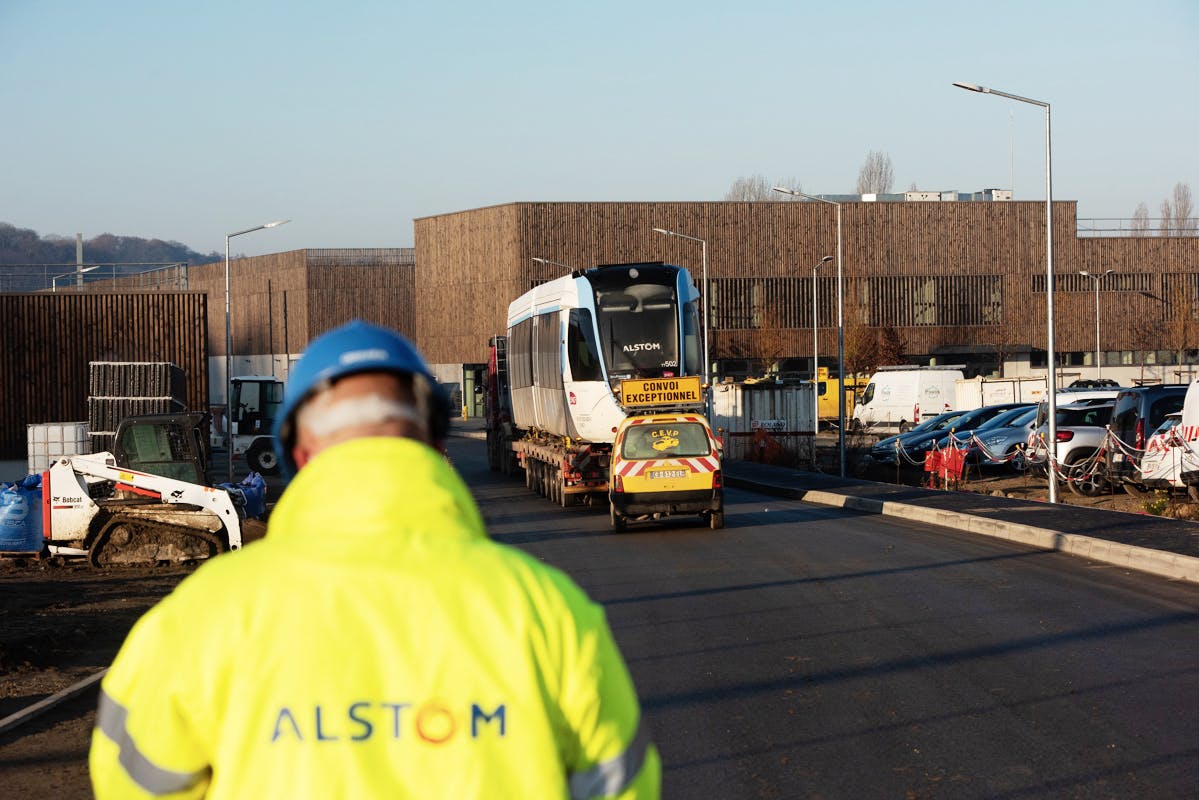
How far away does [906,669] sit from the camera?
33.4 feet

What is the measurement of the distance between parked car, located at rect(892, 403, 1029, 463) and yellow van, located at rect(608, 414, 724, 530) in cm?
1510

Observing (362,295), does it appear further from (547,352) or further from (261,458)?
(547,352)

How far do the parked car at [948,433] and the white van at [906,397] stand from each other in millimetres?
16763

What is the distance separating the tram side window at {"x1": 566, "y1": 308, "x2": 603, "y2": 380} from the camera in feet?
86.8

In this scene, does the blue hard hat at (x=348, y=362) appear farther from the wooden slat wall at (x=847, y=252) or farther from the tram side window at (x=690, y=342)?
the wooden slat wall at (x=847, y=252)

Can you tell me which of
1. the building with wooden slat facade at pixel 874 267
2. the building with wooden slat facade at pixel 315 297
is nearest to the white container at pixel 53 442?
the building with wooden slat facade at pixel 874 267

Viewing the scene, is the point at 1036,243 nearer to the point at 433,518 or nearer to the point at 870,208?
the point at 870,208

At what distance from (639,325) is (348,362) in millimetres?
24372

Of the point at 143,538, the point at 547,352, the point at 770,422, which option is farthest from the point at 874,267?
the point at 143,538

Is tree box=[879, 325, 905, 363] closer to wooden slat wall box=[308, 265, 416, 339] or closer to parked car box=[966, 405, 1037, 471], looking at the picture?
wooden slat wall box=[308, 265, 416, 339]

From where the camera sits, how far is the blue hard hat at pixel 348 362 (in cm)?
234

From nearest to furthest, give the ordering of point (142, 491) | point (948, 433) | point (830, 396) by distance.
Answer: point (142, 491), point (948, 433), point (830, 396)

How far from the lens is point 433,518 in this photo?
2133 millimetres

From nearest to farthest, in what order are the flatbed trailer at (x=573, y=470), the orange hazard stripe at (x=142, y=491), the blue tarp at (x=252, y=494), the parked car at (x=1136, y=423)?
1. the orange hazard stripe at (x=142, y=491)
2. the blue tarp at (x=252, y=494)
3. the parked car at (x=1136, y=423)
4. the flatbed trailer at (x=573, y=470)
